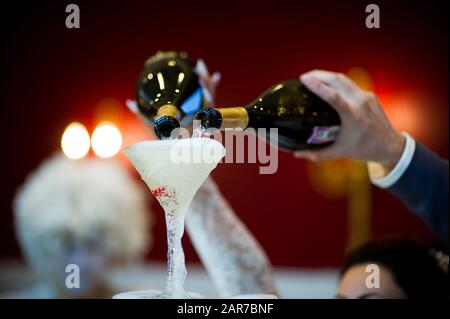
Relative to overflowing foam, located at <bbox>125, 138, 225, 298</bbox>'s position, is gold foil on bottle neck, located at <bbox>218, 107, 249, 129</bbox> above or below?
above

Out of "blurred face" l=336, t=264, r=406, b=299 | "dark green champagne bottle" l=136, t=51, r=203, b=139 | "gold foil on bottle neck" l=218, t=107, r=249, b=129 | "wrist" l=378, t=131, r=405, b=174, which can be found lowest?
"blurred face" l=336, t=264, r=406, b=299

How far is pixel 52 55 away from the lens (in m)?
3.38

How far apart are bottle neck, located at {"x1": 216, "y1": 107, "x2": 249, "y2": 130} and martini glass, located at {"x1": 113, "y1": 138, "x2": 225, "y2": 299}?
0.07 meters

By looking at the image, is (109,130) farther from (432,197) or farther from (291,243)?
(432,197)

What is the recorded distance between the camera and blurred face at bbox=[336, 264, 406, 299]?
104 centimetres

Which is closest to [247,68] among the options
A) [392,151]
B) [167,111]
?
[392,151]

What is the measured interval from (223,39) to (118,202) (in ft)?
4.46

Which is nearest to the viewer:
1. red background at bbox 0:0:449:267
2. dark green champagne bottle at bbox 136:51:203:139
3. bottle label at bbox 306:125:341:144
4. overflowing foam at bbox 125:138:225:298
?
overflowing foam at bbox 125:138:225:298

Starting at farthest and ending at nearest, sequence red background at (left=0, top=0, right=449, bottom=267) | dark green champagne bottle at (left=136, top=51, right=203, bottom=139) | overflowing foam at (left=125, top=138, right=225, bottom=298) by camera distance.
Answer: red background at (left=0, top=0, right=449, bottom=267) < dark green champagne bottle at (left=136, top=51, right=203, bottom=139) < overflowing foam at (left=125, top=138, right=225, bottom=298)

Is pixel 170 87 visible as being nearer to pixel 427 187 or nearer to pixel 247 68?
pixel 427 187

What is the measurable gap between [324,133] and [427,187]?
0.75ft

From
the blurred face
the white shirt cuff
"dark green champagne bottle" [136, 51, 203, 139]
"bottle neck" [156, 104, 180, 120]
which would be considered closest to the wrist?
the white shirt cuff

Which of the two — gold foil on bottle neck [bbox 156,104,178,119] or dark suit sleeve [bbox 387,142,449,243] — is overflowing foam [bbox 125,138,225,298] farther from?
dark suit sleeve [bbox 387,142,449,243]
